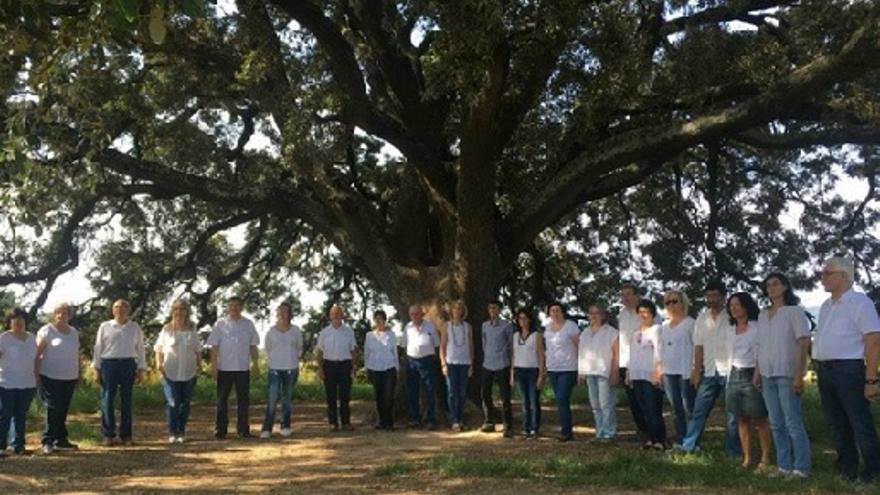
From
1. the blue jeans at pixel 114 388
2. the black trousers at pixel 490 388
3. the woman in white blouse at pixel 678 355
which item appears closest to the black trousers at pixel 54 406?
the blue jeans at pixel 114 388

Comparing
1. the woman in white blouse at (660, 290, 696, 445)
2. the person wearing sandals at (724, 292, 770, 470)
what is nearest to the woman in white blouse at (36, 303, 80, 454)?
the woman in white blouse at (660, 290, 696, 445)

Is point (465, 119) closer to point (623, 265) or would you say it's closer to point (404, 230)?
point (404, 230)

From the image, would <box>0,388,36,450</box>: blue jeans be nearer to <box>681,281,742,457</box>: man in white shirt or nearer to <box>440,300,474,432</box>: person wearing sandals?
<box>440,300,474,432</box>: person wearing sandals

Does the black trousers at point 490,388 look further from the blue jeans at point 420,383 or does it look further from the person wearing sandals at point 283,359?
the person wearing sandals at point 283,359

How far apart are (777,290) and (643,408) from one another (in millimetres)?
2523

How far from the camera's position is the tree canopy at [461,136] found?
9719mm

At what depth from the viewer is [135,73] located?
12.9 m

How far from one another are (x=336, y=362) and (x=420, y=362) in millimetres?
1031

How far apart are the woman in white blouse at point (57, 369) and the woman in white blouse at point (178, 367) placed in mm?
1053

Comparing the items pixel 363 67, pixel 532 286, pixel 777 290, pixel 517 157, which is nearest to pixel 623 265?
pixel 532 286

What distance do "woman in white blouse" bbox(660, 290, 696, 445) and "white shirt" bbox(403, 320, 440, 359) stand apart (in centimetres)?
325

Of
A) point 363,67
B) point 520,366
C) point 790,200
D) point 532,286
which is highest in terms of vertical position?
point 363,67

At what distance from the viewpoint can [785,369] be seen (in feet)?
24.5

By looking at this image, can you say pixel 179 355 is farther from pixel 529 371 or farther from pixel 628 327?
pixel 628 327
